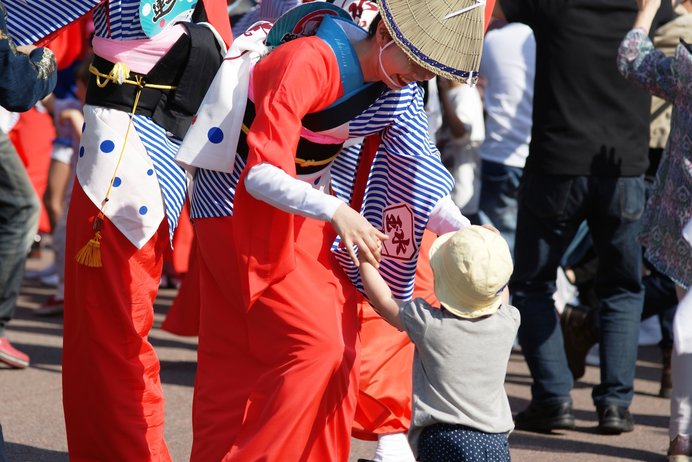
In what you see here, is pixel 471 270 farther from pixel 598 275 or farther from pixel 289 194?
pixel 598 275

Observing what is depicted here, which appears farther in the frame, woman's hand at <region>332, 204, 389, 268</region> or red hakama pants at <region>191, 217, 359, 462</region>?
red hakama pants at <region>191, 217, 359, 462</region>

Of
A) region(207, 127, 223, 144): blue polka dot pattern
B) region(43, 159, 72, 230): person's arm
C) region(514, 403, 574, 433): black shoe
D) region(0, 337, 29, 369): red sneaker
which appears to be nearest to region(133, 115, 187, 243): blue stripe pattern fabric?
region(207, 127, 223, 144): blue polka dot pattern

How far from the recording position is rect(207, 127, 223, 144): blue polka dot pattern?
3541 mm

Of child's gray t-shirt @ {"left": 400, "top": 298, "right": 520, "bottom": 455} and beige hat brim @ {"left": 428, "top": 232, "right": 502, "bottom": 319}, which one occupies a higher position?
beige hat brim @ {"left": 428, "top": 232, "right": 502, "bottom": 319}

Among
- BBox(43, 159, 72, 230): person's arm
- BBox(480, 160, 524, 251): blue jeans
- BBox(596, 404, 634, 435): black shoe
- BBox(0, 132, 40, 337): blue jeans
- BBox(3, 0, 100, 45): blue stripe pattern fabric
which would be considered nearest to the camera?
BBox(3, 0, 100, 45): blue stripe pattern fabric

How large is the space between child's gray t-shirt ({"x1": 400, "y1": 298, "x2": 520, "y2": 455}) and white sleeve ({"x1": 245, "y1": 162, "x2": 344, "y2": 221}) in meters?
0.39

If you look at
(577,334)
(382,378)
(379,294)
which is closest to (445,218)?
(379,294)

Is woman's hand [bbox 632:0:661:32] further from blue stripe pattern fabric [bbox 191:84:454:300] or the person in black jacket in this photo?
blue stripe pattern fabric [bbox 191:84:454:300]

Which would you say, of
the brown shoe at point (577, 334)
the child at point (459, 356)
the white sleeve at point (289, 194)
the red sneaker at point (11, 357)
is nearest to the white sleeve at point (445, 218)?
the child at point (459, 356)

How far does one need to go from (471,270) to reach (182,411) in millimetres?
2503

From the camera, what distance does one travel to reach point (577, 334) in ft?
19.8

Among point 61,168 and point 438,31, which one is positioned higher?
point 438,31

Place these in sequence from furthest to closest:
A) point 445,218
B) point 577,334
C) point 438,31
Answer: point 577,334
point 445,218
point 438,31

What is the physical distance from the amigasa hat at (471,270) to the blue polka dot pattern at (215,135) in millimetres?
697
